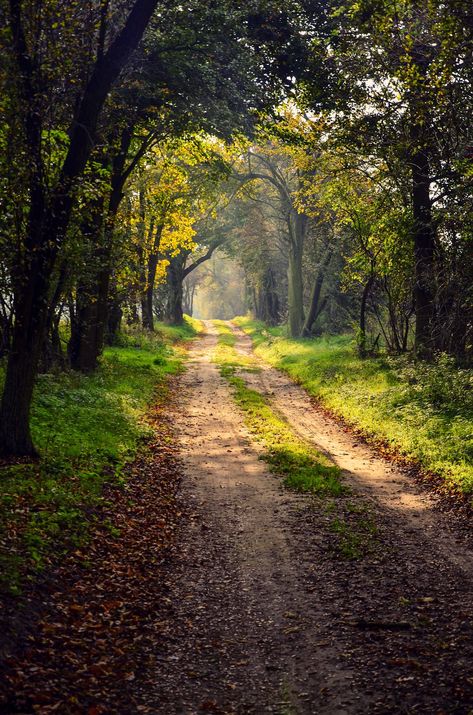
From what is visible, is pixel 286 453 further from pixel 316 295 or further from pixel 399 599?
pixel 316 295

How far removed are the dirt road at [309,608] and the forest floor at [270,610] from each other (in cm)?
2

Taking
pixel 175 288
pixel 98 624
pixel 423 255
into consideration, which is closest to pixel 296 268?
pixel 175 288

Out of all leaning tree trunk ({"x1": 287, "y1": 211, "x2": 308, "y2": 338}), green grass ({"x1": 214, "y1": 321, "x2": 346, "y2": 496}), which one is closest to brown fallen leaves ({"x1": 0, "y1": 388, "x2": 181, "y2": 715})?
green grass ({"x1": 214, "y1": 321, "x2": 346, "y2": 496})

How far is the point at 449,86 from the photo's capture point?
16625 mm

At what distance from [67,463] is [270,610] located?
16.8 ft

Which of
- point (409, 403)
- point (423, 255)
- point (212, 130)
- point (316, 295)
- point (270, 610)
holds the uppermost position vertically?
point (212, 130)

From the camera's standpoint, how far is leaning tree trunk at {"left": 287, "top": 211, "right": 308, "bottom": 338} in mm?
39219

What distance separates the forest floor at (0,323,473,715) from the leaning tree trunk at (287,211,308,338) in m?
28.7

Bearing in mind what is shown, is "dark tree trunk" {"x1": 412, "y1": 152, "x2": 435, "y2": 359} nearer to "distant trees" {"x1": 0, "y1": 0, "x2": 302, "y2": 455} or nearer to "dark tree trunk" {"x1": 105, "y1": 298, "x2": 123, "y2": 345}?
"distant trees" {"x1": 0, "y1": 0, "x2": 302, "y2": 455}

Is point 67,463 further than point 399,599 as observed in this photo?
Yes

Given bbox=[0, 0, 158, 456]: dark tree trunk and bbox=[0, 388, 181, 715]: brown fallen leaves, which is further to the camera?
bbox=[0, 0, 158, 456]: dark tree trunk

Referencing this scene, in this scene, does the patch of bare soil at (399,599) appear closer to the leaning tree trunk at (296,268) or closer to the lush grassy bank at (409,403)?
the lush grassy bank at (409,403)

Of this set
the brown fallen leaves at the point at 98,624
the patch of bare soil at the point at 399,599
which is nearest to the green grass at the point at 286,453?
the patch of bare soil at the point at 399,599

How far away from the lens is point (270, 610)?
7.00 metres
